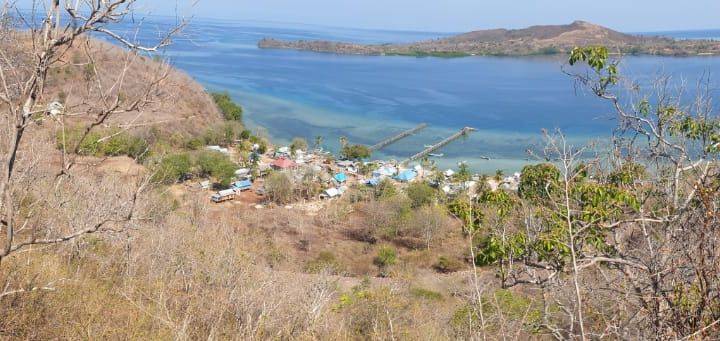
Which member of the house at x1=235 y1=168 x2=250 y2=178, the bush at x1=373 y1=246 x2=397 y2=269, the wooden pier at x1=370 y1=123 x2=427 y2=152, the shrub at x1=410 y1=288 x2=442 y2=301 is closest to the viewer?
the shrub at x1=410 y1=288 x2=442 y2=301

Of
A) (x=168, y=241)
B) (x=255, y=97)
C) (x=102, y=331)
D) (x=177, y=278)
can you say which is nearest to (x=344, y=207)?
(x=168, y=241)

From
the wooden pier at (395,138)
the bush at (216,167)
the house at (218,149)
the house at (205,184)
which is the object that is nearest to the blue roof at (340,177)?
the bush at (216,167)

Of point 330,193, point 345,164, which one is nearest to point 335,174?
point 345,164

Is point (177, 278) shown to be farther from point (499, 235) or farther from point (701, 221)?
point (701, 221)

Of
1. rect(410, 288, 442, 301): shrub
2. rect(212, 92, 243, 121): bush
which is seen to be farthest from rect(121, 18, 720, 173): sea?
rect(410, 288, 442, 301): shrub

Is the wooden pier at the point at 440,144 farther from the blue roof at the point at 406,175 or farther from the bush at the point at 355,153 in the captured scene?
the blue roof at the point at 406,175

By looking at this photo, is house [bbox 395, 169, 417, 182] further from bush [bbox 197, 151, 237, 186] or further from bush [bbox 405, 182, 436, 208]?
bush [bbox 197, 151, 237, 186]
